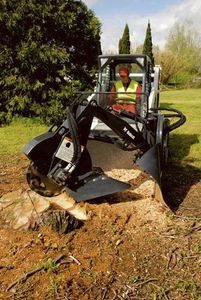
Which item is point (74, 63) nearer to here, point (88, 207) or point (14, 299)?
point (88, 207)

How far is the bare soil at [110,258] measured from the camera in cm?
361

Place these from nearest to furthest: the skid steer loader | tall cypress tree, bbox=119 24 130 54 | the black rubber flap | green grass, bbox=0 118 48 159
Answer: the skid steer loader < the black rubber flap < green grass, bbox=0 118 48 159 < tall cypress tree, bbox=119 24 130 54

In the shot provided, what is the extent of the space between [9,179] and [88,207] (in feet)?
7.51

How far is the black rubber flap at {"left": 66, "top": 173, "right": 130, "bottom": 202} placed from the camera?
4.70 metres

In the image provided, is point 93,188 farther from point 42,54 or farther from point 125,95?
point 42,54

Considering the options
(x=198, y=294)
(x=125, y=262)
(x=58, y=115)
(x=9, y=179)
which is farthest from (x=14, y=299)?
(x=58, y=115)

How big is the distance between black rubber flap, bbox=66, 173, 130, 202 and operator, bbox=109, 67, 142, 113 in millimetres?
1655

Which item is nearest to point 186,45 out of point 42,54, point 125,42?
point 125,42

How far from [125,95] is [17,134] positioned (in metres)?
4.75

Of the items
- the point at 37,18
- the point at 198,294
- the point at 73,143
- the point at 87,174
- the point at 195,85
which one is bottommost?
the point at 195,85

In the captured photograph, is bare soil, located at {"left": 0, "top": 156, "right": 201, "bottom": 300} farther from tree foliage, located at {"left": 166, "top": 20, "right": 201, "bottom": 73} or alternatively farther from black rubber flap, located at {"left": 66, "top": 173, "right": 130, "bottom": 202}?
tree foliage, located at {"left": 166, "top": 20, "right": 201, "bottom": 73}


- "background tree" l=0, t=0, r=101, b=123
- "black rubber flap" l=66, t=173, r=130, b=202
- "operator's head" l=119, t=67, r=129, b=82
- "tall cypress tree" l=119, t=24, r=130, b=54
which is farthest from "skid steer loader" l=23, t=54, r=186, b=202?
"tall cypress tree" l=119, t=24, r=130, b=54

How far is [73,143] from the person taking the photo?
4379 mm

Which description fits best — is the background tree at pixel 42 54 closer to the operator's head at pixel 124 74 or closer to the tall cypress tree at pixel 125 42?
the operator's head at pixel 124 74
